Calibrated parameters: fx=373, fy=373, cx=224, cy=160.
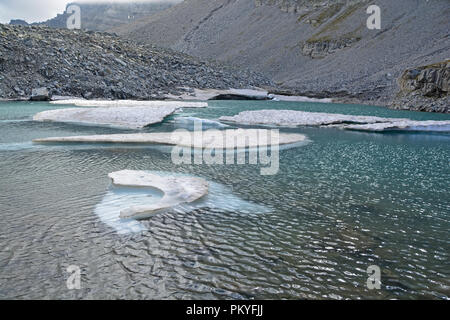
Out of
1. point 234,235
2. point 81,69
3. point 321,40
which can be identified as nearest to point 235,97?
point 81,69

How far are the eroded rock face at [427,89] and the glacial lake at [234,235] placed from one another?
133 ft

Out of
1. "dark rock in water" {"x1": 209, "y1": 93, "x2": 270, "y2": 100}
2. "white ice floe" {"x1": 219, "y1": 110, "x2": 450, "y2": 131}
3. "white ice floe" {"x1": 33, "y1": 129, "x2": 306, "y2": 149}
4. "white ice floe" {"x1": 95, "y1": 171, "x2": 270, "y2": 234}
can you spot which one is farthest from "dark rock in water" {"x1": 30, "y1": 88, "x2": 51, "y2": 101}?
"white ice floe" {"x1": 95, "y1": 171, "x2": 270, "y2": 234}

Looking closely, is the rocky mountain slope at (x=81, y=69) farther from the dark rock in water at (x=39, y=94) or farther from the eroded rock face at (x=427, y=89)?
the eroded rock face at (x=427, y=89)

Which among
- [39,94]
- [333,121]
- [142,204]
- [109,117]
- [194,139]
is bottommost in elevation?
[142,204]

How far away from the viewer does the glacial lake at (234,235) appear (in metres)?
6.32

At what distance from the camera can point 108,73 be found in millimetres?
60375

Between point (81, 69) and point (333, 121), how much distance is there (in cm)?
4290

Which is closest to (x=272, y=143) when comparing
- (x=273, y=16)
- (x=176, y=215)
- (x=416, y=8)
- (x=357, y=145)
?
(x=357, y=145)

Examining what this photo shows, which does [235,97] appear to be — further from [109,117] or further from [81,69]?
[109,117]

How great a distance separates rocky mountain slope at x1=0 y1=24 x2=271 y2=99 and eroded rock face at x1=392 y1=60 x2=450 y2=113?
3586 centimetres

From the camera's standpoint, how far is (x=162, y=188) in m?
11.3

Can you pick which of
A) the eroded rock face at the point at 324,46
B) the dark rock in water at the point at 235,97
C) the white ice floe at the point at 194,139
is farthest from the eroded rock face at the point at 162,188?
the eroded rock face at the point at 324,46

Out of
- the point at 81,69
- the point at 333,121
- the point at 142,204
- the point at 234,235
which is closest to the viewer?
the point at 234,235

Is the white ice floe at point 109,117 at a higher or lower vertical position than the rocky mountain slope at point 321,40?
lower
